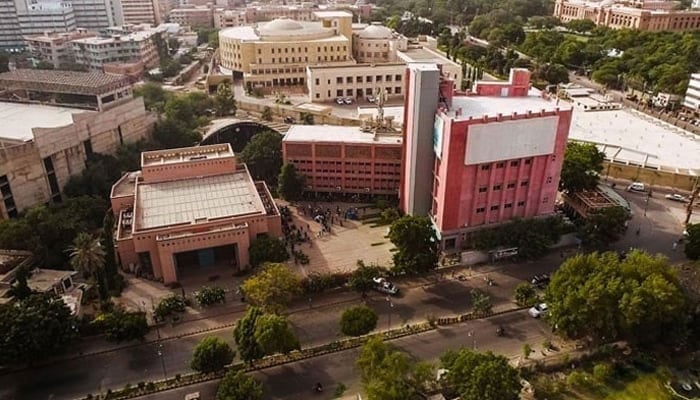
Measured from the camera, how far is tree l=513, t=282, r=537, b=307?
4478 cm

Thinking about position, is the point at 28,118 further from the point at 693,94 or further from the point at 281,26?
the point at 693,94

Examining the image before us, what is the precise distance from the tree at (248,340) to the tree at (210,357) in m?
1.07

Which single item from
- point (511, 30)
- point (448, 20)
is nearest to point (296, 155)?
point (511, 30)

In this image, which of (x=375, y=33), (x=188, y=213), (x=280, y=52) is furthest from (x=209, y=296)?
(x=375, y=33)

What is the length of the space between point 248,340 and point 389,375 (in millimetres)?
10659

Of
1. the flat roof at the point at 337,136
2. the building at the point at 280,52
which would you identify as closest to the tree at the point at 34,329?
the flat roof at the point at 337,136

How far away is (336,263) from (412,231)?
29.9 ft

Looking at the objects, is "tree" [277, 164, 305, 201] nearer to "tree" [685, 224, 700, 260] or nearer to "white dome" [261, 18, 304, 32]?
"tree" [685, 224, 700, 260]

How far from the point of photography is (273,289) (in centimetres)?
4103

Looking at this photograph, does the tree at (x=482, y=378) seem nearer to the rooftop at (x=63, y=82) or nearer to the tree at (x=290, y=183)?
the tree at (x=290, y=183)

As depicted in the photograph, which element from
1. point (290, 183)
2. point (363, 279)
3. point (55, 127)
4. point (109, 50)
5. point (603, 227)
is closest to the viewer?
point (363, 279)

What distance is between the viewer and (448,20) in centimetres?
18612

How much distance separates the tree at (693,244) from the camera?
49.1m

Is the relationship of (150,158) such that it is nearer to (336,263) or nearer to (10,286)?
(10,286)
